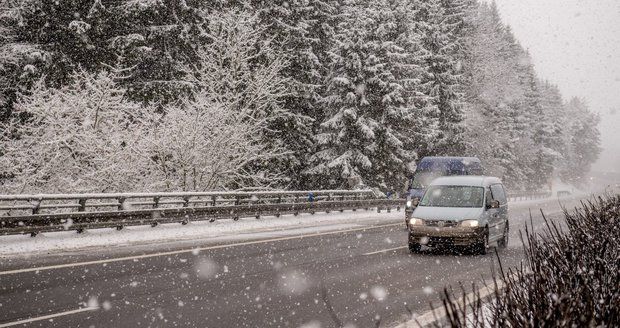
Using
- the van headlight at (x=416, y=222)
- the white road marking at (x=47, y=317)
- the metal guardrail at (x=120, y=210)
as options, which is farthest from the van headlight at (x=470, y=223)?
the metal guardrail at (x=120, y=210)

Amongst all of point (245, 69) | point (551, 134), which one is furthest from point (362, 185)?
point (551, 134)

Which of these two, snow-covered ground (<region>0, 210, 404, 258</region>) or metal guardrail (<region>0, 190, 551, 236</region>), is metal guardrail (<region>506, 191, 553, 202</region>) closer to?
Result: metal guardrail (<region>0, 190, 551, 236</region>)

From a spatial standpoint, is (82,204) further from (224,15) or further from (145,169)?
(224,15)

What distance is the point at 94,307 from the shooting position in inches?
305

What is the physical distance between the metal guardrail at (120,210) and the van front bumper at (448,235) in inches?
336

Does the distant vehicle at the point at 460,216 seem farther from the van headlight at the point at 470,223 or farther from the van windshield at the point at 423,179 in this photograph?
the van windshield at the point at 423,179

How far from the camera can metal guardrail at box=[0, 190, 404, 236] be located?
46.6ft

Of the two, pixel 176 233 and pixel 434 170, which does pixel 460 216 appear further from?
pixel 434 170

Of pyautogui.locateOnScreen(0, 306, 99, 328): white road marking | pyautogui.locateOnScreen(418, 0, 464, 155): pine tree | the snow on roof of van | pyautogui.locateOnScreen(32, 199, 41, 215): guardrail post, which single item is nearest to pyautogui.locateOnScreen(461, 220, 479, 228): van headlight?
the snow on roof of van

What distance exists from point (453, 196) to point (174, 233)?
866 centimetres

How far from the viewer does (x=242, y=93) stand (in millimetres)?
27953

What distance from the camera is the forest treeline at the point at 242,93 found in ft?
70.1

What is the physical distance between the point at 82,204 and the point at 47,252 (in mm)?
2893

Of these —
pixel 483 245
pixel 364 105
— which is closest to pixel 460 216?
pixel 483 245
